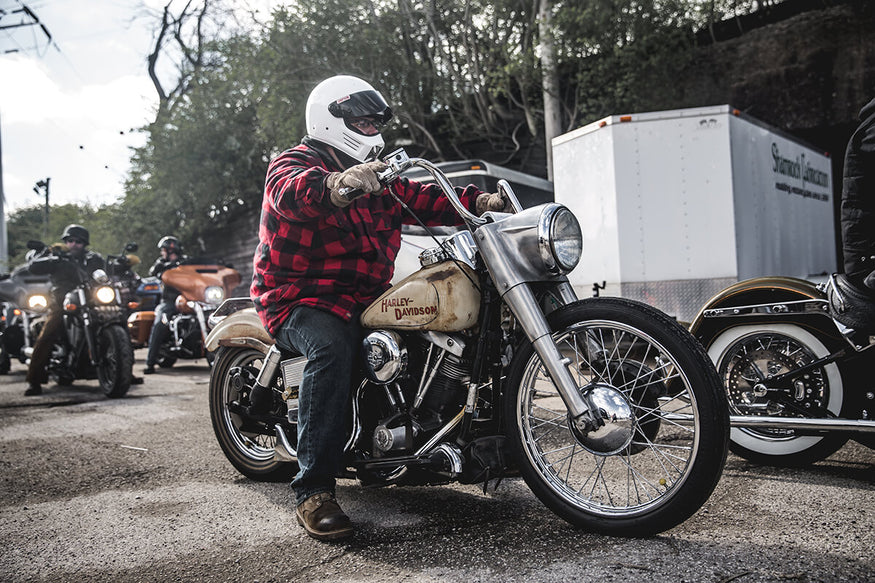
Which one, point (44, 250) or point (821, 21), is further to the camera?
point (821, 21)

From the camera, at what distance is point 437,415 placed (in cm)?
267

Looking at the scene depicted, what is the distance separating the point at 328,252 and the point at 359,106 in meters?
0.64

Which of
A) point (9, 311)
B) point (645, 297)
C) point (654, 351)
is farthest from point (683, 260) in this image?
point (9, 311)

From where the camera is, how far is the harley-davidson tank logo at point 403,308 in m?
2.55

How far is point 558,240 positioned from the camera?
244 centimetres

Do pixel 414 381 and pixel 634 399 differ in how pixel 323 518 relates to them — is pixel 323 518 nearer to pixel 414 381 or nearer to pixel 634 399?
pixel 414 381

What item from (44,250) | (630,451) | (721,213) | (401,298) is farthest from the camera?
(44,250)

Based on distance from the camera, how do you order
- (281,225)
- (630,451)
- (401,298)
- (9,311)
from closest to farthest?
(630,451)
(401,298)
(281,225)
(9,311)

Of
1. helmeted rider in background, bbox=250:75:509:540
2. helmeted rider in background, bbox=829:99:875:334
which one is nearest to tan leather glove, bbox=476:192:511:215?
helmeted rider in background, bbox=250:75:509:540

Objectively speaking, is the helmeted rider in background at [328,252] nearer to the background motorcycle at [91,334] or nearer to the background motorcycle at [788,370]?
the background motorcycle at [788,370]

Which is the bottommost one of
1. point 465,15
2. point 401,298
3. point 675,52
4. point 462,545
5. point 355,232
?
point 462,545

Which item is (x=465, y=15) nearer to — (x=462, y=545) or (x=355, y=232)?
(x=355, y=232)

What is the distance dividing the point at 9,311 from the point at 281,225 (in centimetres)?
925

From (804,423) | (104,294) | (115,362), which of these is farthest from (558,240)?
(104,294)
